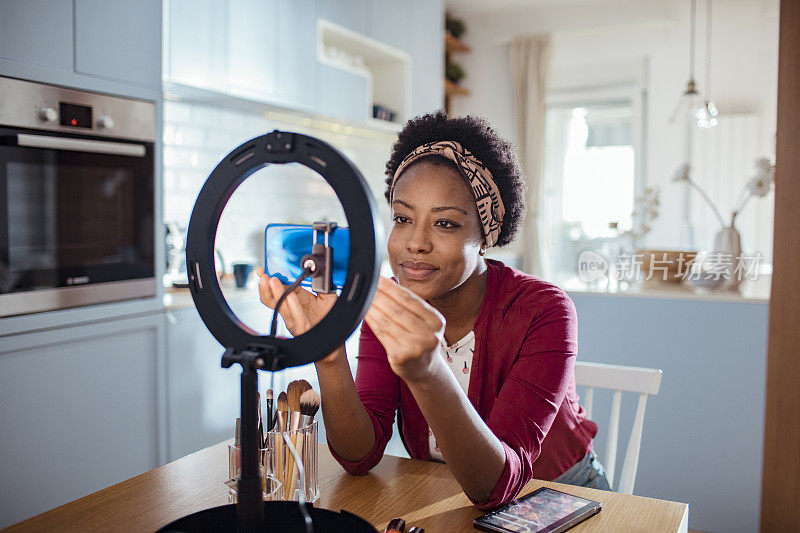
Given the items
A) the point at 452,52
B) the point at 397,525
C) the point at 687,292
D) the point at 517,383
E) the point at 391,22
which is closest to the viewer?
the point at 397,525

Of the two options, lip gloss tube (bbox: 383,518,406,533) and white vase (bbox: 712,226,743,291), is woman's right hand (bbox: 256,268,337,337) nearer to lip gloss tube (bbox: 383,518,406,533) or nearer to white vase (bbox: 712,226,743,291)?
lip gloss tube (bbox: 383,518,406,533)

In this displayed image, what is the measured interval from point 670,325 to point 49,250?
222 centimetres

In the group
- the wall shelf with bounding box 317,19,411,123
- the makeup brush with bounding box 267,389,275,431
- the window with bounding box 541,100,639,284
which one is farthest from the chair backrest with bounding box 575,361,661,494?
the window with bounding box 541,100,639,284

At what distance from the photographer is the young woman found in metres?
0.91

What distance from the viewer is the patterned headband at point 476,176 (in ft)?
3.97

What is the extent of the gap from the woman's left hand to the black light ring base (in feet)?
0.45

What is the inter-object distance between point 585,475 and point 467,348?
0.35 meters

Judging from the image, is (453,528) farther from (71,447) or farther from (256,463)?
(71,447)

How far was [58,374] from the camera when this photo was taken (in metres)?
1.94

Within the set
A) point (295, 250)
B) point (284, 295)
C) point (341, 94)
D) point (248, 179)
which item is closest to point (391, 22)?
point (341, 94)

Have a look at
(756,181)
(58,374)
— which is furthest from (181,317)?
(756,181)

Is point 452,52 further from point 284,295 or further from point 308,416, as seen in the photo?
point 284,295

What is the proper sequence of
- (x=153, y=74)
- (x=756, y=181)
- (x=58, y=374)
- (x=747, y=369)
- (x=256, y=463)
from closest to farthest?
(x=256, y=463) → (x=58, y=374) → (x=153, y=74) → (x=747, y=369) → (x=756, y=181)

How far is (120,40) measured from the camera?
2102mm
